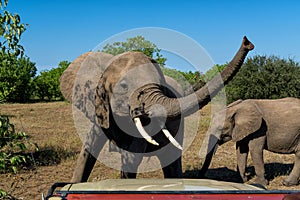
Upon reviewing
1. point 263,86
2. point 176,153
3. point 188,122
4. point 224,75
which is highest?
point 263,86

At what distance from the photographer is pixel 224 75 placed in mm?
4586

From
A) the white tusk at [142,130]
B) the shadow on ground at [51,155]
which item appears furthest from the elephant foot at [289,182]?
the shadow on ground at [51,155]

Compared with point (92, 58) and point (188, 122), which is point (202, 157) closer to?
point (188, 122)

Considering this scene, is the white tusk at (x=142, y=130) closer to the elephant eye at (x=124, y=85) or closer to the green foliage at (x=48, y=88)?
the elephant eye at (x=124, y=85)

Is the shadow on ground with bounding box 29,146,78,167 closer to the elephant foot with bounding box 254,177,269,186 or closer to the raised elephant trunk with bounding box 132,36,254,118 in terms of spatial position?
the elephant foot with bounding box 254,177,269,186

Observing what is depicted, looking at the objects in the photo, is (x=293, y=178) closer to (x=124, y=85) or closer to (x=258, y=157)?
(x=258, y=157)

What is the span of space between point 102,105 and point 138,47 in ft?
3.07

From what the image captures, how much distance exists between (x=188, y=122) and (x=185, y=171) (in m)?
3.11

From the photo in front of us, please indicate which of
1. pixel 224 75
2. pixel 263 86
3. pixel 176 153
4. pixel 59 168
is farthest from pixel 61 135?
pixel 263 86

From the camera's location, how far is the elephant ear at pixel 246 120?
8.63m

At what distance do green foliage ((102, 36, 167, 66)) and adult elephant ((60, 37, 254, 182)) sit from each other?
7.7 inches

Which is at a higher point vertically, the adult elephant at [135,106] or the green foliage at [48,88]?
the green foliage at [48,88]

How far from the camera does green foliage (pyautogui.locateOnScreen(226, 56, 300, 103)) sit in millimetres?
23438

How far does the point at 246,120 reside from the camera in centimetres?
870
